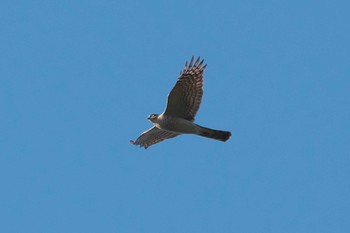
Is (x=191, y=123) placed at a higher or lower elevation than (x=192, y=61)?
lower

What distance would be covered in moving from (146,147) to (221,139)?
4011 millimetres

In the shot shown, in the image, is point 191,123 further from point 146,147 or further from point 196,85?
point 146,147

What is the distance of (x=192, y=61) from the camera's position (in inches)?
1021

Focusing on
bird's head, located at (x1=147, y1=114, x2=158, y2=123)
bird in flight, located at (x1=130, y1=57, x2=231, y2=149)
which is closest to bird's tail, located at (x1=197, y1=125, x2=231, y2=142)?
bird in flight, located at (x1=130, y1=57, x2=231, y2=149)

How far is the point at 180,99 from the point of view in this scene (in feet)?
84.7

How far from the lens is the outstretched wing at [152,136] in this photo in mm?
28375

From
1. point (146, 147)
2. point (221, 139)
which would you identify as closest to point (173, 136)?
point (146, 147)

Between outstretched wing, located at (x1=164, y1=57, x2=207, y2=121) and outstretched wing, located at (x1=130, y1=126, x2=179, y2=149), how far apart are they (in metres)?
2.21

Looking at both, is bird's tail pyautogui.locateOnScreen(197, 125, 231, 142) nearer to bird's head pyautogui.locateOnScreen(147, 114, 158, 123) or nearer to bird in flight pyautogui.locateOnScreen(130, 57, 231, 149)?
bird in flight pyautogui.locateOnScreen(130, 57, 231, 149)

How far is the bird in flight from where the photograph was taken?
1011 inches

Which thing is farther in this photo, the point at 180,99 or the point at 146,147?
the point at 146,147

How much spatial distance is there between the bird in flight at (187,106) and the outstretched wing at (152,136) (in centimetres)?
188

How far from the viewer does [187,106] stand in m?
26.0

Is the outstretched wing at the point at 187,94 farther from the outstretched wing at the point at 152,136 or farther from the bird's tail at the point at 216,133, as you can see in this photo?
the outstretched wing at the point at 152,136
